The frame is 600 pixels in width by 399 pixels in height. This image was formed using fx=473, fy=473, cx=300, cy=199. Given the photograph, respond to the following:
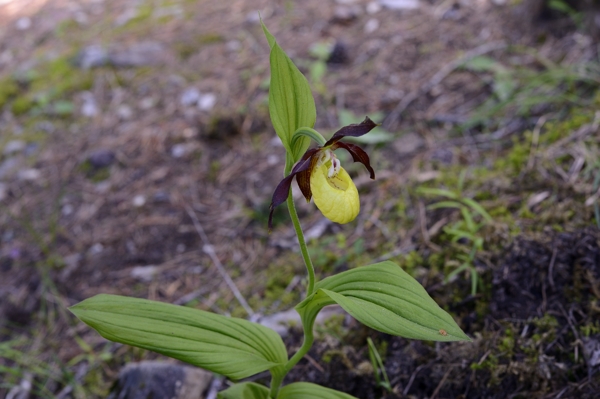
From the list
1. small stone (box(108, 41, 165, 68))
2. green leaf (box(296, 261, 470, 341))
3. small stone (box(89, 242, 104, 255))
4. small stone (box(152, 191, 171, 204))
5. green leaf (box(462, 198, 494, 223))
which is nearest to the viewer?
green leaf (box(296, 261, 470, 341))

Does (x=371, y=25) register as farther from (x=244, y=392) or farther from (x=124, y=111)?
(x=244, y=392)

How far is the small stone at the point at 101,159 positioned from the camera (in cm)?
285

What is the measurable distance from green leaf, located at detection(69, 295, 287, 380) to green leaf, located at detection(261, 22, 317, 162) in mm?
462

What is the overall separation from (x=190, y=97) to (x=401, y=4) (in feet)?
5.76

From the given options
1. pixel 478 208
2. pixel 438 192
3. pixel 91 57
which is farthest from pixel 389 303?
pixel 91 57

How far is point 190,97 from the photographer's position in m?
3.18

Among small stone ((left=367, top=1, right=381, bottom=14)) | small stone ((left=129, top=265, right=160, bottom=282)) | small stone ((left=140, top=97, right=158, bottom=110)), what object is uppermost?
small stone ((left=367, top=1, right=381, bottom=14))

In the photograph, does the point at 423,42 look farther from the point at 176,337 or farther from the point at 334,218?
the point at 176,337

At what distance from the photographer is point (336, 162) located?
1061mm

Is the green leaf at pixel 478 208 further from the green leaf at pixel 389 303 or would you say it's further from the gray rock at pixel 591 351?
the green leaf at pixel 389 303

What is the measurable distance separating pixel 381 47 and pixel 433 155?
127 centimetres

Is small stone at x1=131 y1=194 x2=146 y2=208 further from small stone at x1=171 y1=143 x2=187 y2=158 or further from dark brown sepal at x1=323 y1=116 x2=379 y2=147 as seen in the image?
dark brown sepal at x1=323 y1=116 x2=379 y2=147

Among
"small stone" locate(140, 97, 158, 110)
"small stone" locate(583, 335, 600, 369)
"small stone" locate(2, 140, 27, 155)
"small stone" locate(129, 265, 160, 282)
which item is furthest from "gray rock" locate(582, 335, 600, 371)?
"small stone" locate(2, 140, 27, 155)

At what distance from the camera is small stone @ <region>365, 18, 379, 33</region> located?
3.41 meters
